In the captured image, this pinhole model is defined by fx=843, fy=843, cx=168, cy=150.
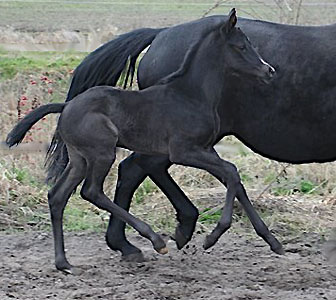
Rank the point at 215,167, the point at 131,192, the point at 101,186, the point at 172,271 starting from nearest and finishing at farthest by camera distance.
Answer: the point at 215,167, the point at 101,186, the point at 172,271, the point at 131,192

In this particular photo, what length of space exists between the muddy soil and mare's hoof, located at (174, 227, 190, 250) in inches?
4.1

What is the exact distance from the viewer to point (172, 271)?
523cm

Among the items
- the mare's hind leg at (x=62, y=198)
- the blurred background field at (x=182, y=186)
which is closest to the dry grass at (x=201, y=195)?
the blurred background field at (x=182, y=186)

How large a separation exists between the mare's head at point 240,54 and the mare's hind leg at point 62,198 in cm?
108

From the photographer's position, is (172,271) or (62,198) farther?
(172,271)

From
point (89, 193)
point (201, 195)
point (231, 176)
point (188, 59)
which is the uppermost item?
point (188, 59)

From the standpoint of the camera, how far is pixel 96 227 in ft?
21.4

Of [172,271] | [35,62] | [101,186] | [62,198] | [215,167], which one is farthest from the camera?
[35,62]

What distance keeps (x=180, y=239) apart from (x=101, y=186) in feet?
2.92

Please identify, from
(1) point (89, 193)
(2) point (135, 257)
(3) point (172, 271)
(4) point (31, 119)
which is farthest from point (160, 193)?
(4) point (31, 119)

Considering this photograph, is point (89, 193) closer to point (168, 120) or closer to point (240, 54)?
point (168, 120)

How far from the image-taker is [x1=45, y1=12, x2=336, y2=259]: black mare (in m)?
5.23

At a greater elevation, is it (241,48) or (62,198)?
(241,48)

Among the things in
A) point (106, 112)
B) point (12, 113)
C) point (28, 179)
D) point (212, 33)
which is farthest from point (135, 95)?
point (12, 113)
